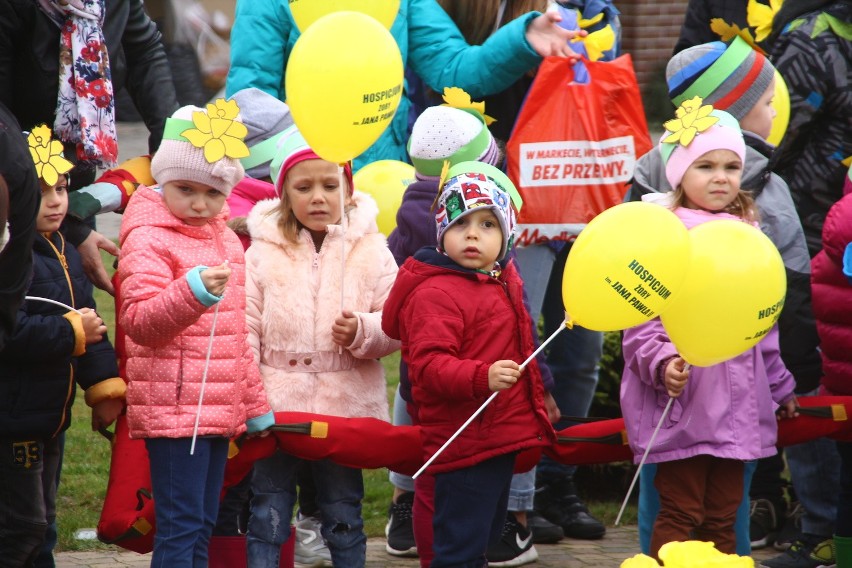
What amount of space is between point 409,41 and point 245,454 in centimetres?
208

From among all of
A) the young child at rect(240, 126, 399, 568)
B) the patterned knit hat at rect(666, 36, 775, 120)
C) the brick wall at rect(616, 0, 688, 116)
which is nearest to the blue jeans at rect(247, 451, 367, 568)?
the young child at rect(240, 126, 399, 568)

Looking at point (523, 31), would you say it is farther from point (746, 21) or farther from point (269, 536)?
point (269, 536)

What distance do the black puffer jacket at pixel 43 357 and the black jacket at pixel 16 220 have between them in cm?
76

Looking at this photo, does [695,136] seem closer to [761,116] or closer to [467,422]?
[761,116]

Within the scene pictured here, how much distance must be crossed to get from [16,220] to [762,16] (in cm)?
397

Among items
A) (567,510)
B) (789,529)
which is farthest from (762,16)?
(567,510)

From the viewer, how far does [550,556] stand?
5.62 meters

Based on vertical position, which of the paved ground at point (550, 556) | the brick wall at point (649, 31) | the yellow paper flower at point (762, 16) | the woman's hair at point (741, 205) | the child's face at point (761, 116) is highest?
the brick wall at point (649, 31)

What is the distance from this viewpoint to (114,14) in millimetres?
5219

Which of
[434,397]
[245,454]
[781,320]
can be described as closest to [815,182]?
[781,320]

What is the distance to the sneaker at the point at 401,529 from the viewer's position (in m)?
5.60

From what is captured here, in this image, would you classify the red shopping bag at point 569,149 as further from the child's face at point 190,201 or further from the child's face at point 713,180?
the child's face at point 190,201

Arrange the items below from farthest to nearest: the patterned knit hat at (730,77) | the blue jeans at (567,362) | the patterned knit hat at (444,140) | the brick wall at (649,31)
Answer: the brick wall at (649,31), the blue jeans at (567,362), the patterned knit hat at (730,77), the patterned knit hat at (444,140)

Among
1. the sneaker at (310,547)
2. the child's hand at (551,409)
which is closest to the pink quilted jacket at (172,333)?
the child's hand at (551,409)
